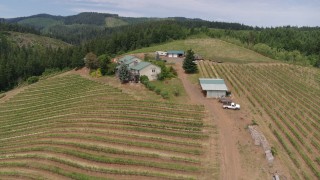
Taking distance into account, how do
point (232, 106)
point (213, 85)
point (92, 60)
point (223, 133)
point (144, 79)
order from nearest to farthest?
point (223, 133) < point (232, 106) < point (213, 85) < point (144, 79) < point (92, 60)

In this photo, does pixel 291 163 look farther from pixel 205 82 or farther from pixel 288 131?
pixel 205 82

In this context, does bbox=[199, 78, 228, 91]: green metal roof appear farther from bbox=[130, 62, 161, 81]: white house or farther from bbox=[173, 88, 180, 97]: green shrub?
bbox=[130, 62, 161, 81]: white house

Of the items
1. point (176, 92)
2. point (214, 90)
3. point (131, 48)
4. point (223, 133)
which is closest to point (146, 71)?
point (176, 92)

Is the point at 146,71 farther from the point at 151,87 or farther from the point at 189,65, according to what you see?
the point at 189,65

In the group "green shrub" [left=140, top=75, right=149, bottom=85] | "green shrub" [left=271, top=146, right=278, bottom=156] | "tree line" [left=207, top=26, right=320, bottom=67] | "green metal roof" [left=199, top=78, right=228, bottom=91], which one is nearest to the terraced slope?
"green shrub" [left=140, top=75, right=149, bottom=85]

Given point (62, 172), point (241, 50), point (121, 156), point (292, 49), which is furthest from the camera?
point (292, 49)

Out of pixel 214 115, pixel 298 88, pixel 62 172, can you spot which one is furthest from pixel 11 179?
pixel 298 88
